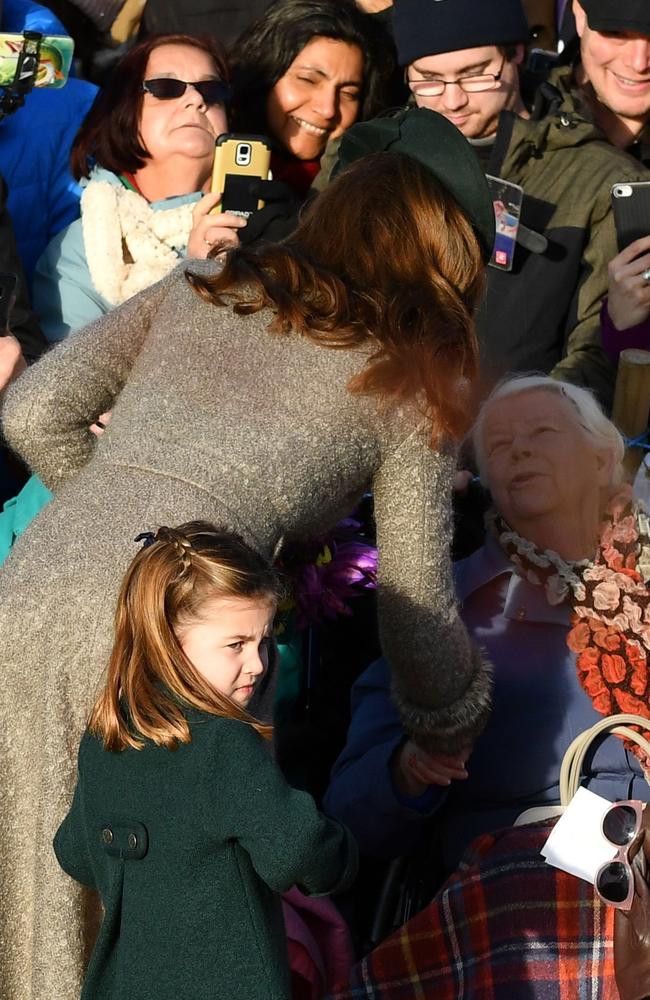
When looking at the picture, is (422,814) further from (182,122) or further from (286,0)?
(286,0)

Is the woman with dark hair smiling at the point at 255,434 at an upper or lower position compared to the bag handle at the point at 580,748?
upper

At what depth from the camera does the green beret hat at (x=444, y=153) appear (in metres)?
2.63

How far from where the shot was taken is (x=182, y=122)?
3.92m

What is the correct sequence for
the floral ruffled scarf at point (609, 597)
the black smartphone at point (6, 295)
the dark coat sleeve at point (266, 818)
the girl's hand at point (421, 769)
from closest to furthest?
the dark coat sleeve at point (266, 818) < the girl's hand at point (421, 769) < the floral ruffled scarf at point (609, 597) < the black smartphone at point (6, 295)

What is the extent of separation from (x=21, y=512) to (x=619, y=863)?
4.93 feet

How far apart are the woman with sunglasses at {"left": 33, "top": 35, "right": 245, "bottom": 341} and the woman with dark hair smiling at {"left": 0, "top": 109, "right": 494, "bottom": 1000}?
1.11m

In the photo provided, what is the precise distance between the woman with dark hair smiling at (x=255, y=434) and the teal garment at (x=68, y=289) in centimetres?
114

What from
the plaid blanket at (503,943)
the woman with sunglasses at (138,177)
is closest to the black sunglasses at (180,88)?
the woman with sunglasses at (138,177)

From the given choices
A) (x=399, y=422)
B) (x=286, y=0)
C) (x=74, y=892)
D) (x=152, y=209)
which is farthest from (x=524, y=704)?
(x=286, y=0)

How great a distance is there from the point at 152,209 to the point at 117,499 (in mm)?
1675

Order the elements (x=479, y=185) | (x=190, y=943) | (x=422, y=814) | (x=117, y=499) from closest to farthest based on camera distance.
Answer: (x=190, y=943)
(x=117, y=499)
(x=479, y=185)
(x=422, y=814)

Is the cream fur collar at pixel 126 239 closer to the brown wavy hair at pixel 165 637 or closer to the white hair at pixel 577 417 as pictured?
the white hair at pixel 577 417

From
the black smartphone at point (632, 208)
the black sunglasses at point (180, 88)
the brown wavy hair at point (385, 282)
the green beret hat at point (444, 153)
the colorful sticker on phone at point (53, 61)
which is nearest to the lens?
the brown wavy hair at point (385, 282)

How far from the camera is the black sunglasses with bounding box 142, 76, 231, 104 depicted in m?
3.93
